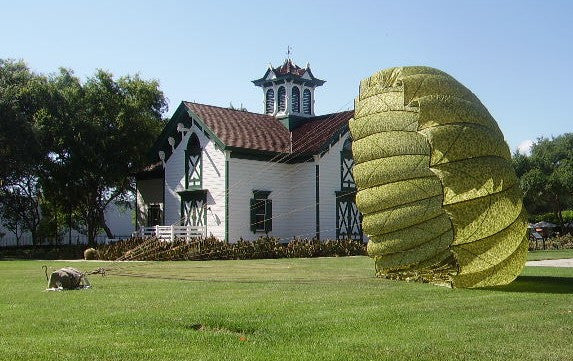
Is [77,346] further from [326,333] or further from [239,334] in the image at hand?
[326,333]

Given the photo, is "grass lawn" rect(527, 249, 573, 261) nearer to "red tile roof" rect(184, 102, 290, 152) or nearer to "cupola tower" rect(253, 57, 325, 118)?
"red tile roof" rect(184, 102, 290, 152)

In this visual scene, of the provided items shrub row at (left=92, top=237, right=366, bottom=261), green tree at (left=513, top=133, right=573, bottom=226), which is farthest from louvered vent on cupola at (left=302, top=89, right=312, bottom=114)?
green tree at (left=513, top=133, right=573, bottom=226)

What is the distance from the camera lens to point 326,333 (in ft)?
29.6

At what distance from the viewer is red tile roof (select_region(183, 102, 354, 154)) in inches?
1411

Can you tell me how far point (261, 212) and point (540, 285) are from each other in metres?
22.0

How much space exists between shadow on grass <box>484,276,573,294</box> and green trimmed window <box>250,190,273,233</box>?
65.3 ft

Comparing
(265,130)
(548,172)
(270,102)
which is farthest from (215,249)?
(548,172)

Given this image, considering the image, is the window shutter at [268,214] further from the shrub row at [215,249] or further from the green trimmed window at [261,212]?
the shrub row at [215,249]

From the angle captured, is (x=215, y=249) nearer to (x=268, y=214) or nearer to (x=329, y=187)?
(x=268, y=214)

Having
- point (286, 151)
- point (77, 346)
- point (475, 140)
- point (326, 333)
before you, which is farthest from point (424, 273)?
point (286, 151)

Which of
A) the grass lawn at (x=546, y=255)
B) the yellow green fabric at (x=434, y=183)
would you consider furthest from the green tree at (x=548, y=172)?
the yellow green fabric at (x=434, y=183)

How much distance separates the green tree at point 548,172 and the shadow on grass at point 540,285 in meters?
38.5

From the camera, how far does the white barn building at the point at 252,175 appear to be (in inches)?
1384

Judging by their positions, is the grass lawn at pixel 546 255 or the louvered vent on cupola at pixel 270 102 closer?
the grass lawn at pixel 546 255
